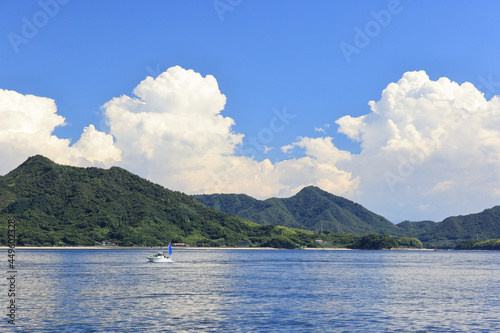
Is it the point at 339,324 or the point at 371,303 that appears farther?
the point at 371,303

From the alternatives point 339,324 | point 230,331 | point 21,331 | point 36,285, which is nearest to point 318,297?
point 339,324

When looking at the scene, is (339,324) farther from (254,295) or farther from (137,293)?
(137,293)

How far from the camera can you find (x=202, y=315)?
68.5 metres

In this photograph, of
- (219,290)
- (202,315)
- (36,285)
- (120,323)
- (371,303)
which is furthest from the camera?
(36,285)

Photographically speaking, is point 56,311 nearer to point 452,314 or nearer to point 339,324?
point 339,324

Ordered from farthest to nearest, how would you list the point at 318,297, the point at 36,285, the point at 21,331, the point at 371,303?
the point at 36,285 < the point at 318,297 < the point at 371,303 < the point at 21,331

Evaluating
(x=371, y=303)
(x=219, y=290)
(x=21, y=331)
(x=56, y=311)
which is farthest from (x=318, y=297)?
(x=21, y=331)

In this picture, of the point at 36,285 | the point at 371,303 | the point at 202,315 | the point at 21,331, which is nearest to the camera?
the point at 21,331

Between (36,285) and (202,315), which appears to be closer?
(202,315)

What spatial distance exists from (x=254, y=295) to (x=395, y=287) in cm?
3527

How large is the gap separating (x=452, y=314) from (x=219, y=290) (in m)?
44.9

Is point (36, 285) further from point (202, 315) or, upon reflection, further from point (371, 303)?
point (371, 303)

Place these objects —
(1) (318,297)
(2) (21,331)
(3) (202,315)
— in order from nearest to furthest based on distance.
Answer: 1. (2) (21,331)
2. (3) (202,315)
3. (1) (318,297)

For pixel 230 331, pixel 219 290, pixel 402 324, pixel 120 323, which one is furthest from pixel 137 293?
pixel 402 324
